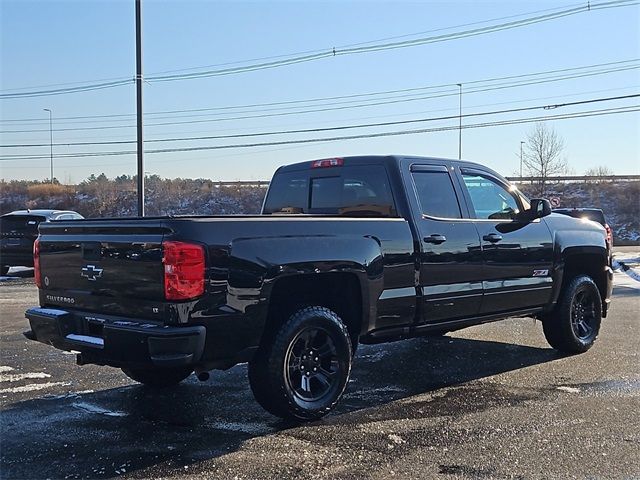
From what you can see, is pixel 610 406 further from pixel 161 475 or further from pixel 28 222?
pixel 28 222

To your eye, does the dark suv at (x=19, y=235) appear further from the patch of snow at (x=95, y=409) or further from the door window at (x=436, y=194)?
the door window at (x=436, y=194)

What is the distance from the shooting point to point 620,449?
4.36m

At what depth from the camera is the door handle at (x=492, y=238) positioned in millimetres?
6344

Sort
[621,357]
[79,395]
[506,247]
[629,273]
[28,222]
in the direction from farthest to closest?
[629,273] → [28,222] → [621,357] → [506,247] → [79,395]

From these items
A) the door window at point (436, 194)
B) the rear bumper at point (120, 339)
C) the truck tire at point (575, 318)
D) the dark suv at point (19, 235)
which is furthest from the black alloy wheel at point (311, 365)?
the dark suv at point (19, 235)

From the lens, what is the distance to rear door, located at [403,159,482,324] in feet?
19.0

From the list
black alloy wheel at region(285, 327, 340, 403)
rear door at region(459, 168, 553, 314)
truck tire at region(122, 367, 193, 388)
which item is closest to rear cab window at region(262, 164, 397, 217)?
rear door at region(459, 168, 553, 314)

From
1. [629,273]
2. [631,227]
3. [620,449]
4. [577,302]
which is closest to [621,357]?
[577,302]

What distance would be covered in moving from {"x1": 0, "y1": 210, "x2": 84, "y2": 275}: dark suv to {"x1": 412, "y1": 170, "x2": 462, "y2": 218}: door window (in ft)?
35.1

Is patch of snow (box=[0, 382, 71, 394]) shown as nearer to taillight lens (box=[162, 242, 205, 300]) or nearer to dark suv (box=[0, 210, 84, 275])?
taillight lens (box=[162, 242, 205, 300])

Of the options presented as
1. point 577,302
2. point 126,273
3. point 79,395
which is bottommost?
point 79,395

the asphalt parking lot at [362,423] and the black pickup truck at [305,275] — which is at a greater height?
the black pickup truck at [305,275]

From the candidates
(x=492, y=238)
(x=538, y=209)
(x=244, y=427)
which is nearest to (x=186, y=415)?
(x=244, y=427)

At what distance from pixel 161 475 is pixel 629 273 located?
1641cm
